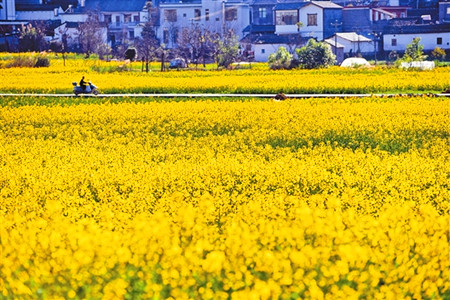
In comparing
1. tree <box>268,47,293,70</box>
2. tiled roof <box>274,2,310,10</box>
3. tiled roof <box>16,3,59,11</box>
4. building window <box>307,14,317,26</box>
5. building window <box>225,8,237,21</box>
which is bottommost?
tree <box>268,47,293,70</box>

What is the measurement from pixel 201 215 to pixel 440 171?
6.24 meters

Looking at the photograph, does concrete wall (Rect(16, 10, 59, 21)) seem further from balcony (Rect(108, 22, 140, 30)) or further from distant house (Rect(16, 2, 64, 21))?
balcony (Rect(108, 22, 140, 30))

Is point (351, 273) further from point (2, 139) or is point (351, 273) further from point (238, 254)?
point (2, 139)

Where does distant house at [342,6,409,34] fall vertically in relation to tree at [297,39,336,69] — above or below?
above

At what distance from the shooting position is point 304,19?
272ft

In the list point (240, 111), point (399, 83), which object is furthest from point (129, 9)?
point (240, 111)

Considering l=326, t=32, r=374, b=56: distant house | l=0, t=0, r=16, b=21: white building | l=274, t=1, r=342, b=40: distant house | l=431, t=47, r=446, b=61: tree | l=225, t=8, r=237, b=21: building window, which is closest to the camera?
l=431, t=47, r=446, b=61: tree

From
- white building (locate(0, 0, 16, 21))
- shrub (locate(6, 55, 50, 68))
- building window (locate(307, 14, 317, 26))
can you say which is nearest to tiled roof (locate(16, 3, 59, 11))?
white building (locate(0, 0, 16, 21))

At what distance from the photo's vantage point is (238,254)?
9.78 meters

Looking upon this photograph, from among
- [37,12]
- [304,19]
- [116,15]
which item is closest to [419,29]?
[304,19]

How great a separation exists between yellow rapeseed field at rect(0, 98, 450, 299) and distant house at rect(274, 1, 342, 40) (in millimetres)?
59118

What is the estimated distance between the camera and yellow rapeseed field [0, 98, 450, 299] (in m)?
9.34

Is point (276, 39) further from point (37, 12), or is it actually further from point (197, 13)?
point (37, 12)

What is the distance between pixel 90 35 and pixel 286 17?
1679 cm
